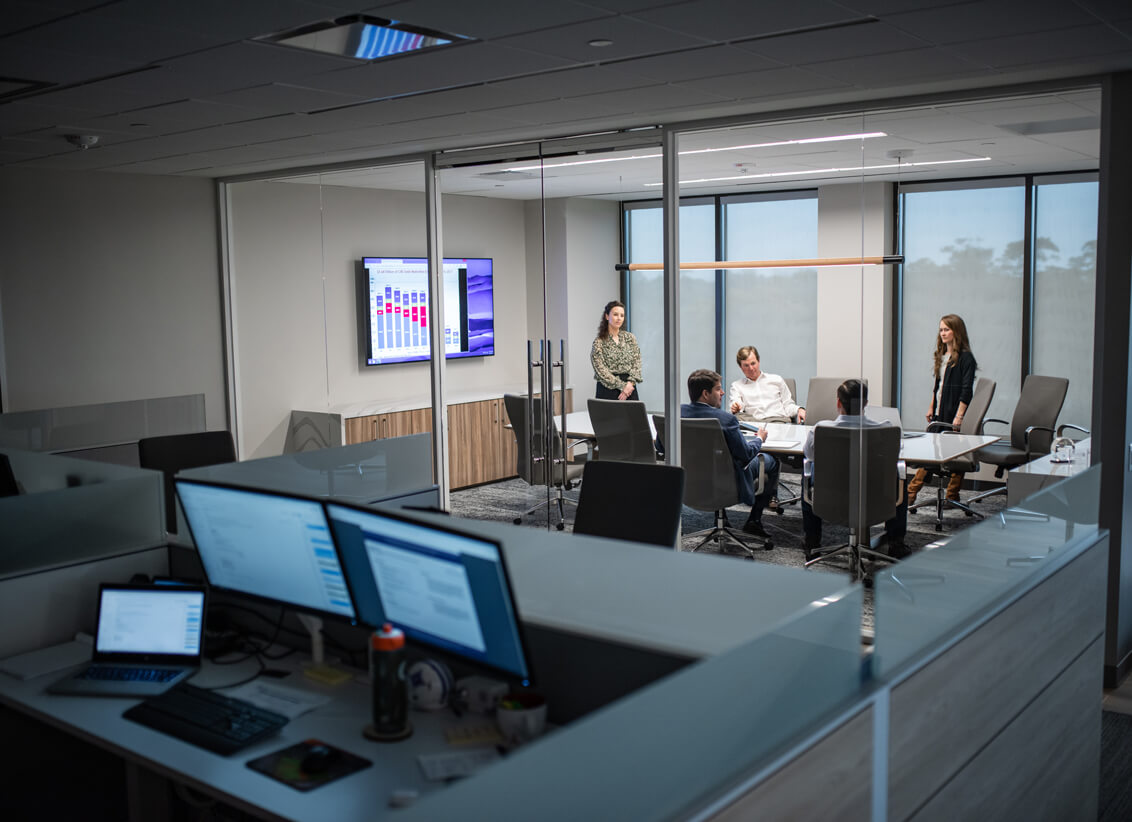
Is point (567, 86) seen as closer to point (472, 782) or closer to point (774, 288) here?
point (774, 288)

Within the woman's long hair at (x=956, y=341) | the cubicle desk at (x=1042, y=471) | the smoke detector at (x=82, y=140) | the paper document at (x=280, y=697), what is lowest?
the paper document at (x=280, y=697)

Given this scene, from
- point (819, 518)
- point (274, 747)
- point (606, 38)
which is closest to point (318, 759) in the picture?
point (274, 747)

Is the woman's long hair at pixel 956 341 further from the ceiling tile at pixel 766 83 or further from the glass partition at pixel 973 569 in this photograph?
the glass partition at pixel 973 569

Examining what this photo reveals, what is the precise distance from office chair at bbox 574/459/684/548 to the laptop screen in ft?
4.91

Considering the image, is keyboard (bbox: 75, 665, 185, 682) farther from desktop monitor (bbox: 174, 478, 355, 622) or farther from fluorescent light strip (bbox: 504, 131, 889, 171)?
fluorescent light strip (bbox: 504, 131, 889, 171)

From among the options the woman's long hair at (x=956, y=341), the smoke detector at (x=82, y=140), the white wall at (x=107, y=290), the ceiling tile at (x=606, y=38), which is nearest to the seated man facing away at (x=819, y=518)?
the woman's long hair at (x=956, y=341)

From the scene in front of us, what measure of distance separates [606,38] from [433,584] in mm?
2146

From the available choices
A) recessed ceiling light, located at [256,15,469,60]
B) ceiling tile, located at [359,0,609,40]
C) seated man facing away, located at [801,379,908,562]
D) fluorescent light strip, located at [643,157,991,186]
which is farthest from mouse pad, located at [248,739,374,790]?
fluorescent light strip, located at [643,157,991,186]

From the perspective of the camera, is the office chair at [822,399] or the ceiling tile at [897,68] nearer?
the ceiling tile at [897,68]

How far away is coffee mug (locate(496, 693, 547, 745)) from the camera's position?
209 centimetres

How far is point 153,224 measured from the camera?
7.48 meters

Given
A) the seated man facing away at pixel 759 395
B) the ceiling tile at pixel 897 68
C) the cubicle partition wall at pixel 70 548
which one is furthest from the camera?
the seated man facing away at pixel 759 395

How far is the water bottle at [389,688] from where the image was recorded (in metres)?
2.19

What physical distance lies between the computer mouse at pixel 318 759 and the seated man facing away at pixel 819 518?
3.44 meters
